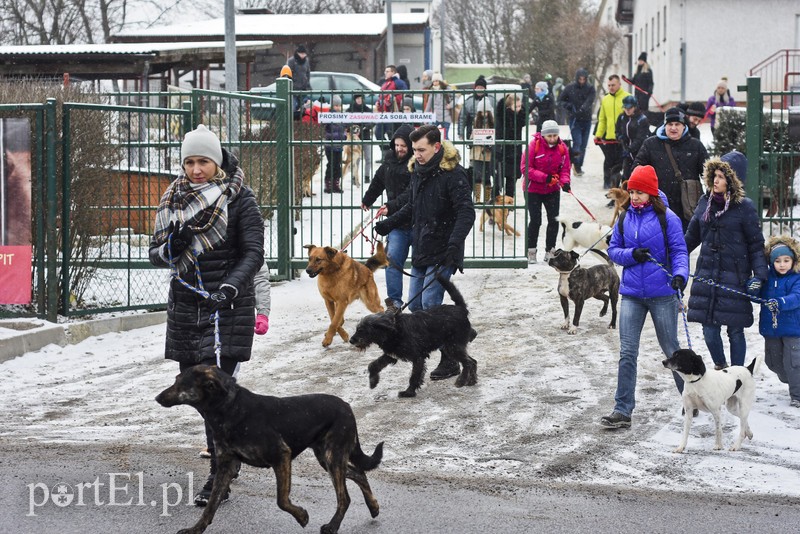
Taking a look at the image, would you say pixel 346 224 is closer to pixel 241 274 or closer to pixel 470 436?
pixel 470 436

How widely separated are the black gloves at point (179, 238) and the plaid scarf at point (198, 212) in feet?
0.08

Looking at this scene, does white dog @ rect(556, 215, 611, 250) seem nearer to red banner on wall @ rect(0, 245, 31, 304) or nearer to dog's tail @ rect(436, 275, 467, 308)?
dog's tail @ rect(436, 275, 467, 308)

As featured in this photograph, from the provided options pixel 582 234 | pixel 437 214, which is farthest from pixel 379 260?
pixel 582 234

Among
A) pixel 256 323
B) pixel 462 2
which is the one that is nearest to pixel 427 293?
pixel 256 323

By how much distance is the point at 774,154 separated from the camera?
1326 centimetres

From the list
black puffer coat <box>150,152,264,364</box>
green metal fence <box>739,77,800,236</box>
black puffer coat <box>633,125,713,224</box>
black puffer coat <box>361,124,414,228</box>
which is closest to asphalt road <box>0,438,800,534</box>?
black puffer coat <box>150,152,264,364</box>

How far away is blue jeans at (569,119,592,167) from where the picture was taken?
22266 mm

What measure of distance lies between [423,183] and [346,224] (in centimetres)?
576

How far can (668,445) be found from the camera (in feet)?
24.7

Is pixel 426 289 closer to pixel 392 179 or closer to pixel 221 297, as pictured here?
pixel 392 179

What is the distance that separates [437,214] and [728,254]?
2.30m

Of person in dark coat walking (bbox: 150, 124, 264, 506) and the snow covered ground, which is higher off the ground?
person in dark coat walking (bbox: 150, 124, 264, 506)

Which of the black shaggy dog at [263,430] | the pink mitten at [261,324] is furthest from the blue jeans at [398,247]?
the black shaggy dog at [263,430]

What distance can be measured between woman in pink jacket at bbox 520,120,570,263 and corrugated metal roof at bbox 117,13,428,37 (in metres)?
29.5
